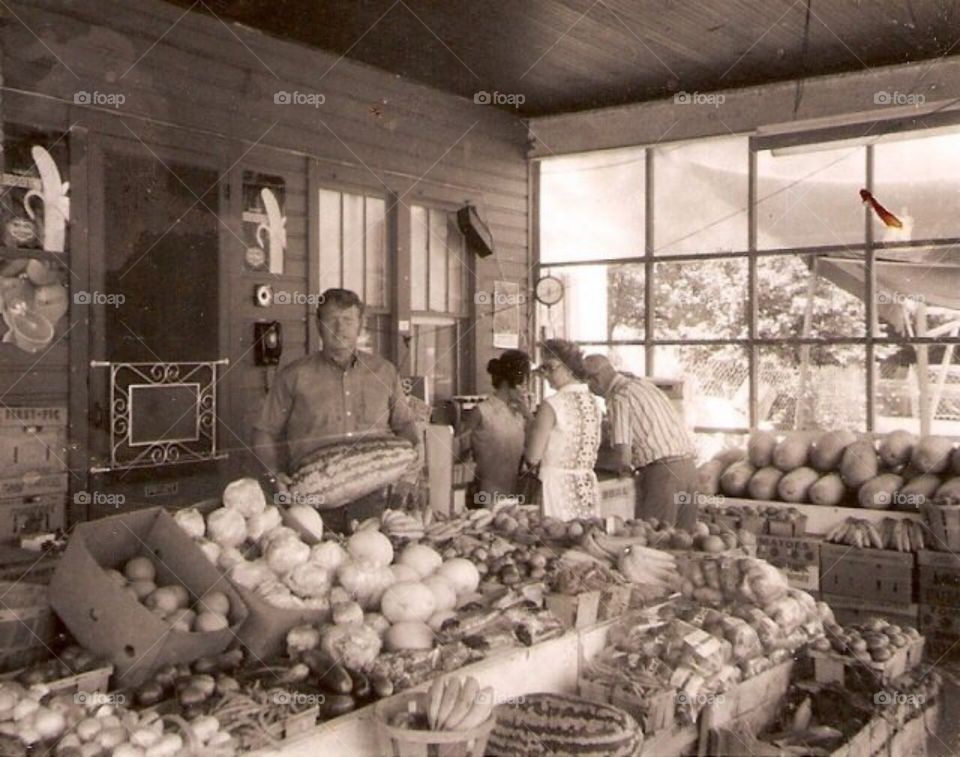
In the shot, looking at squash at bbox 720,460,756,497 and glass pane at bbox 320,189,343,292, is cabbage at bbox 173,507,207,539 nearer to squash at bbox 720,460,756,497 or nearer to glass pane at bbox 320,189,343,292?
glass pane at bbox 320,189,343,292

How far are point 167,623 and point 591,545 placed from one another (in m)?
2.38

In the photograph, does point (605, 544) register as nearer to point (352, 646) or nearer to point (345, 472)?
point (345, 472)

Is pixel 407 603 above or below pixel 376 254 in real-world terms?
below

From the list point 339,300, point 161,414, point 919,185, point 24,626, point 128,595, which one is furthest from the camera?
point 919,185

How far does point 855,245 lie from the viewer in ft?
29.5

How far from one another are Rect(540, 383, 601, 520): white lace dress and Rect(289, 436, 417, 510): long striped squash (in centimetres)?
146

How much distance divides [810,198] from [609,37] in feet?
8.67

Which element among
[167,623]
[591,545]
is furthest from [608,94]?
[167,623]

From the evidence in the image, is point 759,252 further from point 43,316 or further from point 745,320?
point 43,316

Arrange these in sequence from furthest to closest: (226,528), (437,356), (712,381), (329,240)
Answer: (712,381), (437,356), (329,240), (226,528)

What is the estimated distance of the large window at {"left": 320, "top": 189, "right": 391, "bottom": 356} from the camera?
825 centimetres

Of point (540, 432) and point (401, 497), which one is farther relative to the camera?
point (540, 432)

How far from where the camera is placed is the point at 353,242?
854 cm

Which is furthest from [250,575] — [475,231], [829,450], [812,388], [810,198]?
[810,198]
